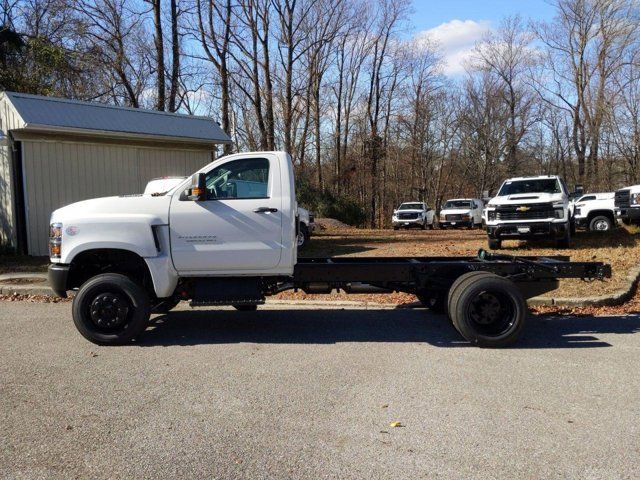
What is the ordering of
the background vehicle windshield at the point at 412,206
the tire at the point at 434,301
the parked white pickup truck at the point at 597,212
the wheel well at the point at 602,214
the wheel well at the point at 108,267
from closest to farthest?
1. the wheel well at the point at 108,267
2. the tire at the point at 434,301
3. the parked white pickup truck at the point at 597,212
4. the wheel well at the point at 602,214
5. the background vehicle windshield at the point at 412,206

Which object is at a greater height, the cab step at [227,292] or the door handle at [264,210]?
the door handle at [264,210]

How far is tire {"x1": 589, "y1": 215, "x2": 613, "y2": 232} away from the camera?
21812 mm

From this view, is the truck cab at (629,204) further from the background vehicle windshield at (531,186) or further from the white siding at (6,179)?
the white siding at (6,179)

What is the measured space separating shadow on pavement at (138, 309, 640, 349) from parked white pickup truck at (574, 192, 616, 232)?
49.4 feet

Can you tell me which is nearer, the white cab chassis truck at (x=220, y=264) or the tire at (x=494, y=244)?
the white cab chassis truck at (x=220, y=264)

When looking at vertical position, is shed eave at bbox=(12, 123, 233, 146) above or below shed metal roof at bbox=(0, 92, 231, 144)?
below

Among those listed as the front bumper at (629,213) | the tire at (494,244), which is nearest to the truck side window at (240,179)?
the tire at (494,244)

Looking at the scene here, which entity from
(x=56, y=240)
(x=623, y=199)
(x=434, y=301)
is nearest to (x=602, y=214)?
(x=623, y=199)

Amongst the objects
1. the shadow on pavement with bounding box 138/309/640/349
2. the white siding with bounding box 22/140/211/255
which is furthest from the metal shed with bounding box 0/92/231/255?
the shadow on pavement with bounding box 138/309/640/349

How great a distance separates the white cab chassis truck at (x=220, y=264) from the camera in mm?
6508

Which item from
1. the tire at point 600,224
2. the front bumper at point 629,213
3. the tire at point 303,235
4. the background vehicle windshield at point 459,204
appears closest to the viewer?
the tire at point 303,235

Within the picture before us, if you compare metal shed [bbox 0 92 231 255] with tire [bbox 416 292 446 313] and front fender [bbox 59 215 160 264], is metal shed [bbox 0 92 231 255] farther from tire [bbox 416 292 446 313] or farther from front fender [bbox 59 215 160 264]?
tire [bbox 416 292 446 313]

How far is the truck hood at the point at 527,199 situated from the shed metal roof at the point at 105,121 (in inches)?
344

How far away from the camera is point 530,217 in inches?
564
